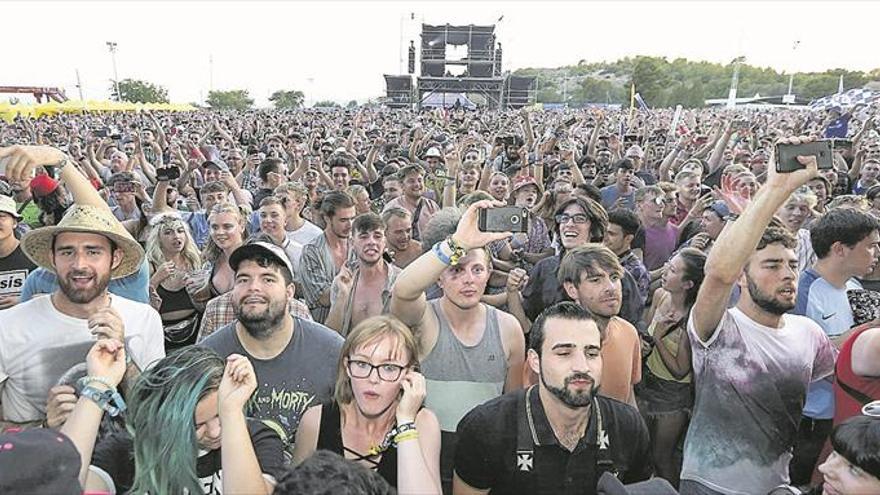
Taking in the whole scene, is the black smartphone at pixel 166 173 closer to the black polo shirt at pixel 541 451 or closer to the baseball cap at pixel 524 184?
the baseball cap at pixel 524 184

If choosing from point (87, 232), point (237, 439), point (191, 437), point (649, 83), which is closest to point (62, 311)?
point (87, 232)

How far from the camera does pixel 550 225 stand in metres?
6.51

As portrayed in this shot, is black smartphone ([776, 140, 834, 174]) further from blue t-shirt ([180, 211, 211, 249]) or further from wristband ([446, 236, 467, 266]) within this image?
Answer: blue t-shirt ([180, 211, 211, 249])

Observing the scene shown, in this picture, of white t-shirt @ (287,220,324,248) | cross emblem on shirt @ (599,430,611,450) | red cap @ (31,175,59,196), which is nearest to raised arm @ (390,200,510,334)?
cross emblem on shirt @ (599,430,611,450)

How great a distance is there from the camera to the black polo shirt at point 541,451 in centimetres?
234

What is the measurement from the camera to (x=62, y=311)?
2850mm

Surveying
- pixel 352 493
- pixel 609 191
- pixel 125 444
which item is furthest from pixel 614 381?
pixel 609 191

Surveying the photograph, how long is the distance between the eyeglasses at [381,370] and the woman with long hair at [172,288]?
2406 millimetres

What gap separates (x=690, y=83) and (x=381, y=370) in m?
114

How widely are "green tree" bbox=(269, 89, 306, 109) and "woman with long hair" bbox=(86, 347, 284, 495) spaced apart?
94.9 m

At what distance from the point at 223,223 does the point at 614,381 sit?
2.86m

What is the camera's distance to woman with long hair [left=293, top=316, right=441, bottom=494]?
2256mm

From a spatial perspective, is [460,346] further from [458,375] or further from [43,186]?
[43,186]

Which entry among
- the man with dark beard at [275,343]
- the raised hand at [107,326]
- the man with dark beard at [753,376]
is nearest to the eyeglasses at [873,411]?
the man with dark beard at [753,376]
